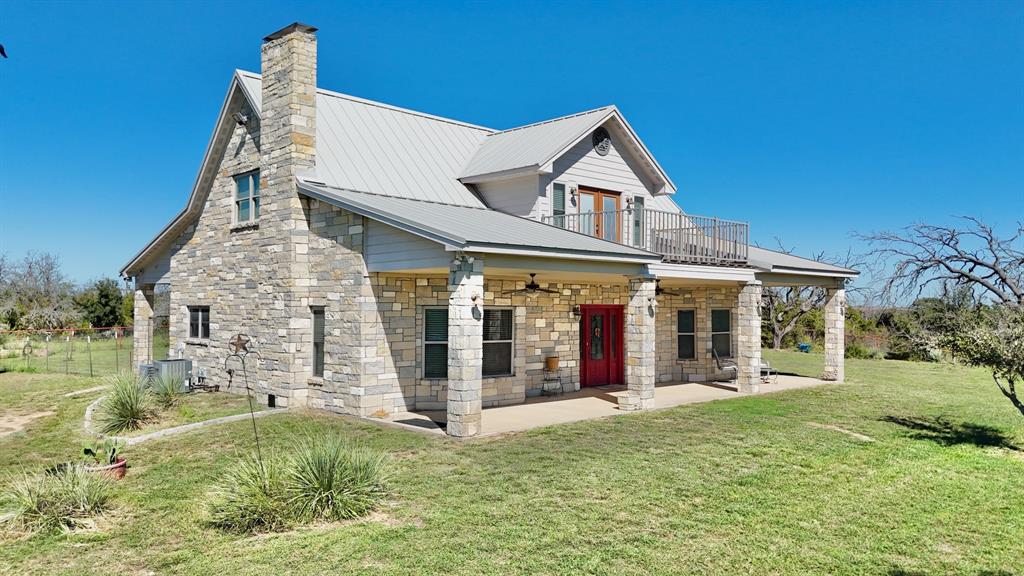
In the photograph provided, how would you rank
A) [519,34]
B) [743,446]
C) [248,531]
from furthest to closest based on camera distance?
[519,34] → [743,446] → [248,531]

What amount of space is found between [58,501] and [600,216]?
499 inches

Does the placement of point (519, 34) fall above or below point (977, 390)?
above

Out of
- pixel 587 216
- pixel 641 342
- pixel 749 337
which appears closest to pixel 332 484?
pixel 641 342

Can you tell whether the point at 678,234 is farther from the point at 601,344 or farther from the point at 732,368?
the point at 732,368

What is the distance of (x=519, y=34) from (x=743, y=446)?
19.6m

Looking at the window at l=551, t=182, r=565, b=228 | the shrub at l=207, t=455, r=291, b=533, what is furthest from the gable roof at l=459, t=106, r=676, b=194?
the shrub at l=207, t=455, r=291, b=533

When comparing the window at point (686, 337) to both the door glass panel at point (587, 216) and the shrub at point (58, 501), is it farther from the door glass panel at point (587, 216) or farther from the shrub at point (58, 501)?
the shrub at point (58, 501)

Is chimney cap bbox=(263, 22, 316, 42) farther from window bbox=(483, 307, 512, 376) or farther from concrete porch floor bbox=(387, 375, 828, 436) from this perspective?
concrete porch floor bbox=(387, 375, 828, 436)

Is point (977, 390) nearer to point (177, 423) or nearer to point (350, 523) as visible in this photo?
point (350, 523)

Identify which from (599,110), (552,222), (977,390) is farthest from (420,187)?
(977,390)

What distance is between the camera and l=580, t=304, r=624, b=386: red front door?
17266mm

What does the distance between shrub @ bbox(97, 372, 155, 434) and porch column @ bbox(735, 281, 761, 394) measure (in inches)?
525

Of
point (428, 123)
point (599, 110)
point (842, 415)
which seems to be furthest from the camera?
point (428, 123)

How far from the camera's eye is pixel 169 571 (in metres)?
5.90
